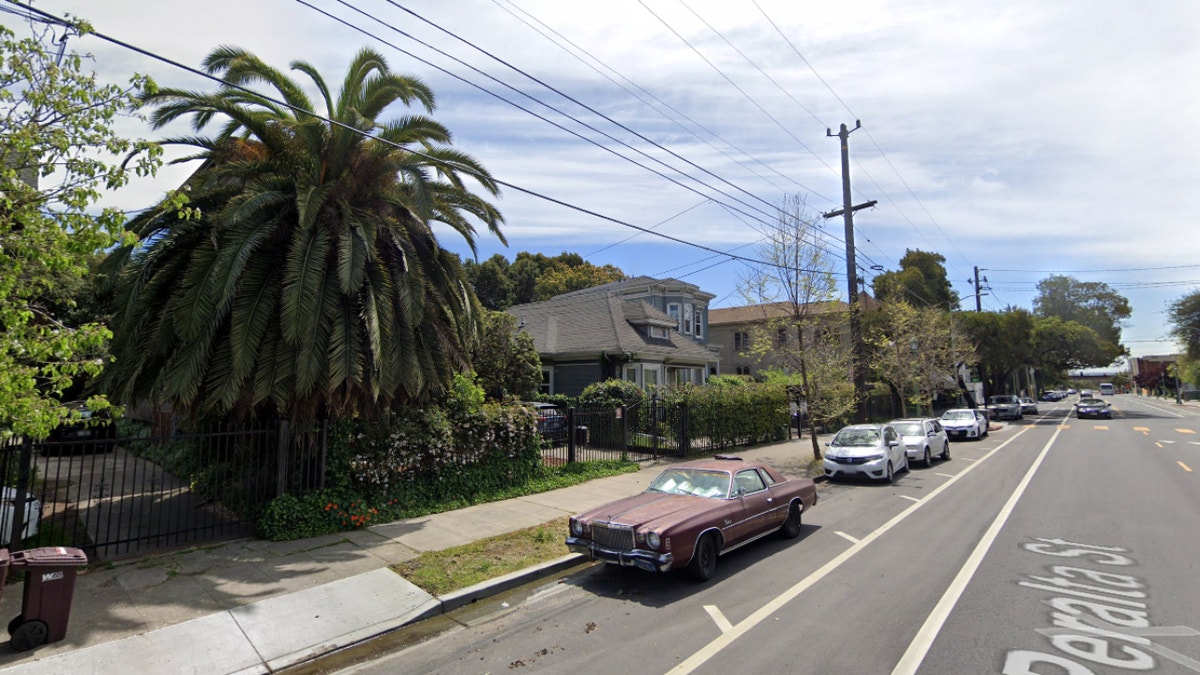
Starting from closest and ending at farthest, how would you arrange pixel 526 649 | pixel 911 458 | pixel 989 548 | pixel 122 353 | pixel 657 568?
pixel 526 649, pixel 657 568, pixel 989 548, pixel 122 353, pixel 911 458

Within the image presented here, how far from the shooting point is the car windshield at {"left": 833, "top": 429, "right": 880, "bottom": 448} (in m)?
15.1

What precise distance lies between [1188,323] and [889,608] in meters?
68.6

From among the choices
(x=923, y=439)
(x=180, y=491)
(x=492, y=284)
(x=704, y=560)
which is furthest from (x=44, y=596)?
(x=492, y=284)

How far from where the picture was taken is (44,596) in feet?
17.3

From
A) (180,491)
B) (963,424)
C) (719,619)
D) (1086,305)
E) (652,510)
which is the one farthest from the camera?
(1086,305)

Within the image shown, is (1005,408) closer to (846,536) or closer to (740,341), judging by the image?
(740,341)

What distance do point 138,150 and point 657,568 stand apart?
6.95 m

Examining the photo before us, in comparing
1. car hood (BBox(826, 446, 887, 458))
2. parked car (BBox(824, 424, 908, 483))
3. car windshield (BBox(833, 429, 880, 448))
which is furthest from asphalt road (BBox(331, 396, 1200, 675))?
car windshield (BBox(833, 429, 880, 448))

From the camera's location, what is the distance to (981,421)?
1160 inches

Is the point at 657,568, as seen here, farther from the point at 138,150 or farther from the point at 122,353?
the point at 122,353

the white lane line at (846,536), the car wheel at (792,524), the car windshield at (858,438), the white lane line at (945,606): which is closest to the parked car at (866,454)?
the car windshield at (858,438)

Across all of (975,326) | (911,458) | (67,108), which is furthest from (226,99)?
(975,326)

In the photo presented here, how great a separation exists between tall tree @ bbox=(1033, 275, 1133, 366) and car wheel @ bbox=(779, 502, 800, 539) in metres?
91.1

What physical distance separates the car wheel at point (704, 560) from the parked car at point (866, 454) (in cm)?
851
